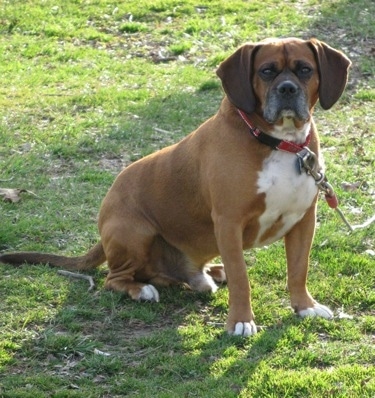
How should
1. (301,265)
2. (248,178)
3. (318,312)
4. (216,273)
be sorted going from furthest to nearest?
(216,273)
(301,265)
(318,312)
(248,178)

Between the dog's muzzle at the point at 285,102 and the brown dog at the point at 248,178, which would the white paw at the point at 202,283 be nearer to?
the brown dog at the point at 248,178

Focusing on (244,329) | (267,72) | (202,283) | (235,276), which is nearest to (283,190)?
(235,276)

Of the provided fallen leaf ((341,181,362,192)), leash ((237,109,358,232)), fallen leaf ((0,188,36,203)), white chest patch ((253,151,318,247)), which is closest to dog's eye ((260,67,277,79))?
leash ((237,109,358,232))

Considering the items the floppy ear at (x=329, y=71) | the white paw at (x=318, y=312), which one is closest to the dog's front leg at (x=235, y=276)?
the white paw at (x=318, y=312)

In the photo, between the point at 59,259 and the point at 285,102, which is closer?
the point at 285,102

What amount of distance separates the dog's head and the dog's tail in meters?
1.60

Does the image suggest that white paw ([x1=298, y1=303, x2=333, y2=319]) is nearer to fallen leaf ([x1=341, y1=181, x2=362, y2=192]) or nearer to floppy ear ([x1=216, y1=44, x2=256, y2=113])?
floppy ear ([x1=216, y1=44, x2=256, y2=113])

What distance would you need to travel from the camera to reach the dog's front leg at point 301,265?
581 centimetres

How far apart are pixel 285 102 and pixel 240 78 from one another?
324 millimetres

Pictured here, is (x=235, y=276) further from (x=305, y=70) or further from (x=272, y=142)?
(x=305, y=70)

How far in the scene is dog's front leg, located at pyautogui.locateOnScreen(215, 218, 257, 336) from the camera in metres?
5.57

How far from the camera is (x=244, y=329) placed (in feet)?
18.1

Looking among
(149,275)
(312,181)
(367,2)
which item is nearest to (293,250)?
(312,181)

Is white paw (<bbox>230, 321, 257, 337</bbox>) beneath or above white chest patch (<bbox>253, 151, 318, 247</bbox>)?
beneath
